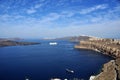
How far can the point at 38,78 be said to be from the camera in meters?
39.2

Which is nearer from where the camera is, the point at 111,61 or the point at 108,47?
the point at 111,61

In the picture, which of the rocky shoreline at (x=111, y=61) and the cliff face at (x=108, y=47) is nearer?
the rocky shoreline at (x=111, y=61)

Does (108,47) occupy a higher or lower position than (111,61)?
higher

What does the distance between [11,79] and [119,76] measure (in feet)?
70.9

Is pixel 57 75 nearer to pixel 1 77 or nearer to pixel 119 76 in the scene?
pixel 1 77

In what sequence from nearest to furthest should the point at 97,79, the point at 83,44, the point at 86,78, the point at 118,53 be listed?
the point at 97,79 → the point at 86,78 → the point at 118,53 → the point at 83,44

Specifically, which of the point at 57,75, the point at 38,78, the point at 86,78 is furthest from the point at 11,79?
the point at 86,78

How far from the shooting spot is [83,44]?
132 m

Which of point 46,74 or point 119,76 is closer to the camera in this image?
point 119,76

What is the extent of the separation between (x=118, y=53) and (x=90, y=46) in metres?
45.2

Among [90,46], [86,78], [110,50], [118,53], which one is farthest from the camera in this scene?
[90,46]

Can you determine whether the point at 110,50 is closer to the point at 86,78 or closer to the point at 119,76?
the point at 86,78

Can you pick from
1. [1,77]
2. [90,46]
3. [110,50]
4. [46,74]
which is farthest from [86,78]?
[90,46]

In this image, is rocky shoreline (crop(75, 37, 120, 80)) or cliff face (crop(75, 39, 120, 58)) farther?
cliff face (crop(75, 39, 120, 58))
